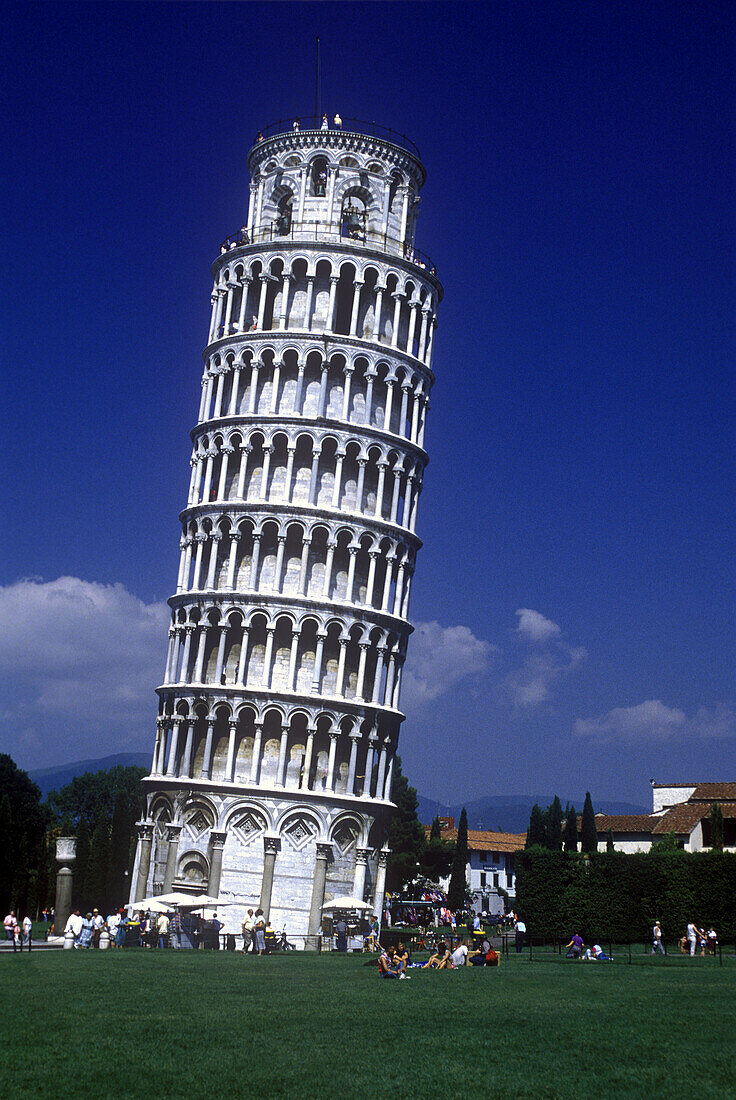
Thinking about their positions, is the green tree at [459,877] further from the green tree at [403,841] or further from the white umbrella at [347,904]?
the white umbrella at [347,904]

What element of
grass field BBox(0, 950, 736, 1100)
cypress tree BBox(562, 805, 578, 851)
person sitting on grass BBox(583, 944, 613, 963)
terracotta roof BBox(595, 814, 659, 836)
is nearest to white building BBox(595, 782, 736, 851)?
terracotta roof BBox(595, 814, 659, 836)

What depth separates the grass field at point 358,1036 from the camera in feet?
56.2

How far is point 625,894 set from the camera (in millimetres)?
55188

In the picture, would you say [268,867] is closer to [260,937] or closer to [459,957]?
[260,937]

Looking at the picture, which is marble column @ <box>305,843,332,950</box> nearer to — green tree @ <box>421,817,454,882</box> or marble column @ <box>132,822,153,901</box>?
marble column @ <box>132,822,153,901</box>

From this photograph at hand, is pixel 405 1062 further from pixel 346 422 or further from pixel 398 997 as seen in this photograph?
pixel 346 422

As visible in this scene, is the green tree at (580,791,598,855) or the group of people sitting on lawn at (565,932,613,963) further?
the green tree at (580,791,598,855)

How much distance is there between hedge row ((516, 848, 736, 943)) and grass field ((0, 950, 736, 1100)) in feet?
69.6

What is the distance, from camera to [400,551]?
2625 inches

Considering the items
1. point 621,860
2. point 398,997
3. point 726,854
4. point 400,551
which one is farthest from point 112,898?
point 398,997

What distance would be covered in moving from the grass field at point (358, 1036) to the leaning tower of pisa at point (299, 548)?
28055 millimetres

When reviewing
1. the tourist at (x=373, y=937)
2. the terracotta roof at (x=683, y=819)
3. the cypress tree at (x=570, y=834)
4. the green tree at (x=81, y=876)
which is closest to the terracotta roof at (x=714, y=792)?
the terracotta roof at (x=683, y=819)

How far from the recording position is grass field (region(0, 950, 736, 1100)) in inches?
675

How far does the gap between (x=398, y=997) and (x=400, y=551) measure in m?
40.8
